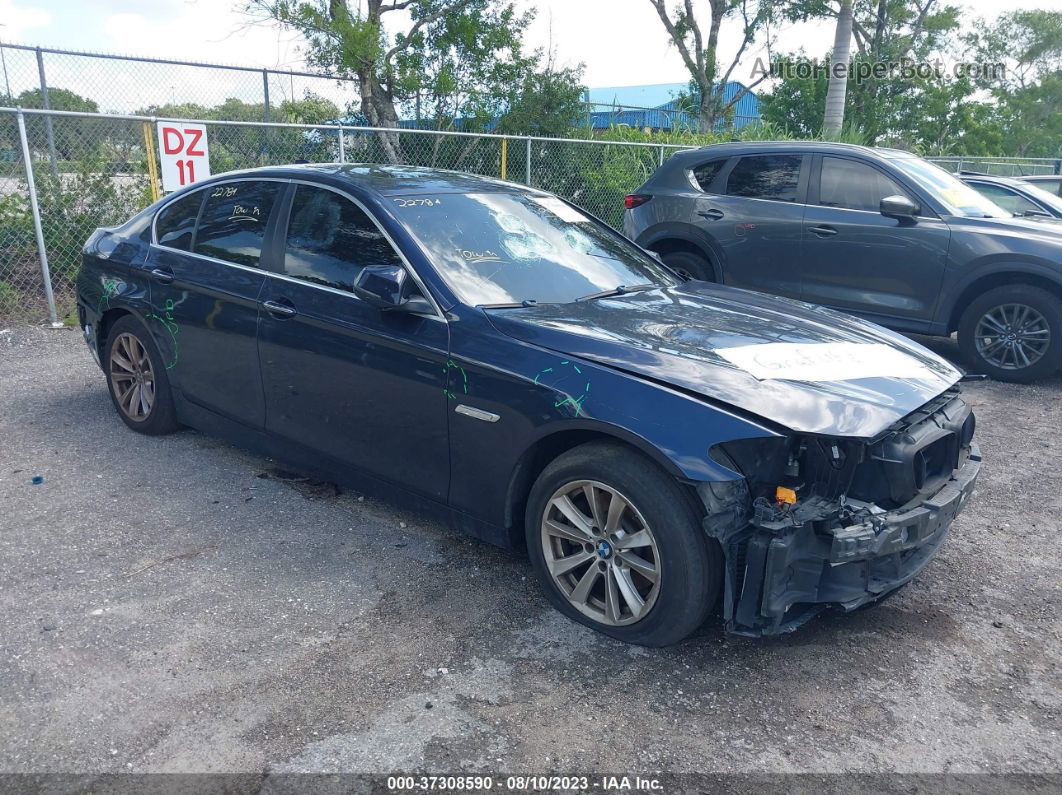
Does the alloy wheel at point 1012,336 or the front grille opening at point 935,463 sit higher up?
the front grille opening at point 935,463

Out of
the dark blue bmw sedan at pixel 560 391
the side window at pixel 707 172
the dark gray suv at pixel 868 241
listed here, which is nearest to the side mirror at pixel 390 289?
the dark blue bmw sedan at pixel 560 391

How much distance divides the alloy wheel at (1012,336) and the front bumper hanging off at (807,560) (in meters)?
4.74

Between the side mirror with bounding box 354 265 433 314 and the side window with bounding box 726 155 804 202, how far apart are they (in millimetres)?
5458

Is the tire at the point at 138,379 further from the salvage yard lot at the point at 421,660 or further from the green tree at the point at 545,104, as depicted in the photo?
the green tree at the point at 545,104

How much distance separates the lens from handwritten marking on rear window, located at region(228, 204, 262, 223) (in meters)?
4.58

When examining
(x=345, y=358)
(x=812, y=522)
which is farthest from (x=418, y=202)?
(x=812, y=522)

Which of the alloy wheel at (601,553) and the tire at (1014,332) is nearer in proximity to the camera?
the alloy wheel at (601,553)

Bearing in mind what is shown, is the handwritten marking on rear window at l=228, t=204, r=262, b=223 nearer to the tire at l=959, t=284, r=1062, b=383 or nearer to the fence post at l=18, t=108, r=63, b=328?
the fence post at l=18, t=108, r=63, b=328

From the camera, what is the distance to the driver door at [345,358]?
374 centimetres

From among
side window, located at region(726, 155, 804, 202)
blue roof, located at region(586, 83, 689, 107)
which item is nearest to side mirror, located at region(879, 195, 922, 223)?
→ side window, located at region(726, 155, 804, 202)

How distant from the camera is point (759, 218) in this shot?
819cm

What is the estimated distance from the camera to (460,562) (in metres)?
3.98

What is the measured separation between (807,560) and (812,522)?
0.14 meters

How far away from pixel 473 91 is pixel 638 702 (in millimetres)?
12877
